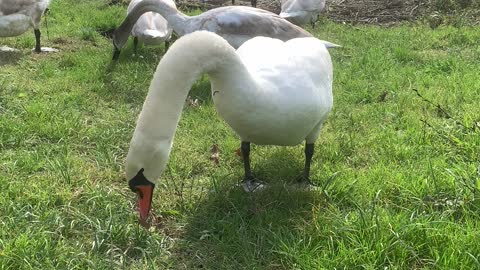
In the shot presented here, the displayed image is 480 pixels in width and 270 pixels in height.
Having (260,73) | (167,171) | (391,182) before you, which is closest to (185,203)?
(167,171)

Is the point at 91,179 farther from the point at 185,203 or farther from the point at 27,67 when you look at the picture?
the point at 27,67

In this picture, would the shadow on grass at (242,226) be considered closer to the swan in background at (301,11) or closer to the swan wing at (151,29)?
the swan wing at (151,29)

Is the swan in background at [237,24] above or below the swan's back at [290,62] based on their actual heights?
below

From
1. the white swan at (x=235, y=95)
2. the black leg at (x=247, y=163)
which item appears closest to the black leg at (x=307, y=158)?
the white swan at (x=235, y=95)

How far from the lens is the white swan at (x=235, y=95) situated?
10.5 feet

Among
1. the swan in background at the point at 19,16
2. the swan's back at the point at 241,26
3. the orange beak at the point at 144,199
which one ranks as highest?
the orange beak at the point at 144,199

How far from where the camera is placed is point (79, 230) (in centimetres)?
366

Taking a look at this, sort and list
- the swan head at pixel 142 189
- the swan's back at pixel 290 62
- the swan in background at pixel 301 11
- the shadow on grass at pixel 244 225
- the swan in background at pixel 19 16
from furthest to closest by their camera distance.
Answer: the swan in background at pixel 301 11
the swan in background at pixel 19 16
the swan's back at pixel 290 62
the shadow on grass at pixel 244 225
the swan head at pixel 142 189

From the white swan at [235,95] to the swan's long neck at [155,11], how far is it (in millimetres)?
2685

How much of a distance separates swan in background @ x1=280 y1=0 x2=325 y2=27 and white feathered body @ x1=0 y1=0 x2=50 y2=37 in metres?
4.00

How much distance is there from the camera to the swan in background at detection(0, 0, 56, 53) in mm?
8141

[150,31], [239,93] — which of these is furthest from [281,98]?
[150,31]

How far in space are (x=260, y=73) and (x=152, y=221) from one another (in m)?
1.21

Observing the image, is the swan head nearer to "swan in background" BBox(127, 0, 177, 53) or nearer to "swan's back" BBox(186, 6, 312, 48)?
"swan's back" BBox(186, 6, 312, 48)
